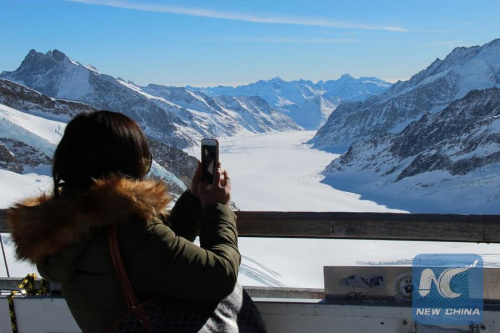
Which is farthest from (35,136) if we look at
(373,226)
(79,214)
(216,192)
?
(79,214)

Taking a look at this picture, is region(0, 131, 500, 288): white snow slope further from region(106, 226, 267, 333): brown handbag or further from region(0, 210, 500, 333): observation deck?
region(106, 226, 267, 333): brown handbag

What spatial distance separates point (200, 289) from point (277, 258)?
68.5 ft

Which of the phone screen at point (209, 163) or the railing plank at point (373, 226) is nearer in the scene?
the phone screen at point (209, 163)

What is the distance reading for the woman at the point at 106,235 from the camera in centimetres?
194

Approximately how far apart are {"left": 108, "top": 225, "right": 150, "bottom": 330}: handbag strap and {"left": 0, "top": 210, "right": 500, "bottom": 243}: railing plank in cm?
142

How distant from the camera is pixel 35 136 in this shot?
9206cm

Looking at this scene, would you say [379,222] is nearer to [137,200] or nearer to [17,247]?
[137,200]

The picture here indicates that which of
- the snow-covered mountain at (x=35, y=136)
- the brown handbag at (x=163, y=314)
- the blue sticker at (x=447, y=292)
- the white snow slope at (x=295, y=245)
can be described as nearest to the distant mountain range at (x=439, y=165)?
the white snow slope at (x=295, y=245)

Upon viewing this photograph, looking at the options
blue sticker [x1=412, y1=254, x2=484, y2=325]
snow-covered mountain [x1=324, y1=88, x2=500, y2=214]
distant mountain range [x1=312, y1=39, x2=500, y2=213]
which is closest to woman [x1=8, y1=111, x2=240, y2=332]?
blue sticker [x1=412, y1=254, x2=484, y2=325]

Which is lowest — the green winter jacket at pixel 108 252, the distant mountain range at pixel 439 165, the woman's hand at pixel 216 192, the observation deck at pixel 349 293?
the distant mountain range at pixel 439 165

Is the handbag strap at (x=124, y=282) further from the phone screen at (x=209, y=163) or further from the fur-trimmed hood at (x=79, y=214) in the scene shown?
the phone screen at (x=209, y=163)

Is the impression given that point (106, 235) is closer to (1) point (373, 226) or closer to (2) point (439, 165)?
(1) point (373, 226)

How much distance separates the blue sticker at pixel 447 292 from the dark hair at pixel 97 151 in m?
1.78

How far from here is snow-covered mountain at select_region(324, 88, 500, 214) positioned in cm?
12681
